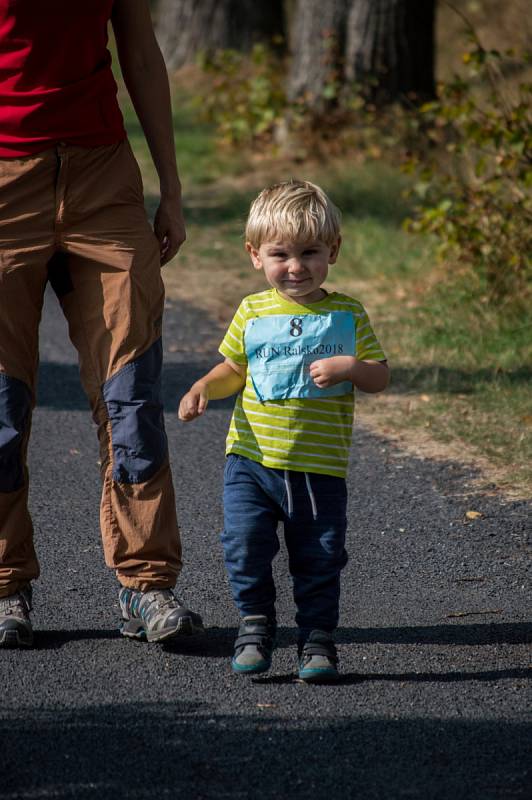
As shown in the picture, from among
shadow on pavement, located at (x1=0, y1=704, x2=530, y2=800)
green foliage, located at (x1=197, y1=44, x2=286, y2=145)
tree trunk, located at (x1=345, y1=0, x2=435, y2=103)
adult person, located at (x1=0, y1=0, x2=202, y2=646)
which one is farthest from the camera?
green foliage, located at (x1=197, y1=44, x2=286, y2=145)

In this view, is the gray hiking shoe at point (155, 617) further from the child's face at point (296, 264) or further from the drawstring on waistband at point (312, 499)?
Answer: the child's face at point (296, 264)

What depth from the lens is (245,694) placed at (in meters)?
3.51

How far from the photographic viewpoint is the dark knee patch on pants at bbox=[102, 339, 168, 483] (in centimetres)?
370

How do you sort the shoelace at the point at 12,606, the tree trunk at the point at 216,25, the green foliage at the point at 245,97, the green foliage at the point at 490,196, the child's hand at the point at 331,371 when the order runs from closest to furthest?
the child's hand at the point at 331,371, the shoelace at the point at 12,606, the green foliage at the point at 490,196, the green foliage at the point at 245,97, the tree trunk at the point at 216,25

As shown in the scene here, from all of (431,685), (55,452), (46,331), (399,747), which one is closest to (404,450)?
(55,452)

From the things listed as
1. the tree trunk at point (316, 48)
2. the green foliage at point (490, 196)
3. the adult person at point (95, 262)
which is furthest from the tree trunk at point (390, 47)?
the adult person at point (95, 262)

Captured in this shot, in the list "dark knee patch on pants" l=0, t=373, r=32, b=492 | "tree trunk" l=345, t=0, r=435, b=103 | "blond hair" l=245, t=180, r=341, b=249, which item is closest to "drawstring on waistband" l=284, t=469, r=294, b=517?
"blond hair" l=245, t=180, r=341, b=249

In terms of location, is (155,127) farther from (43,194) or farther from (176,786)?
(176,786)

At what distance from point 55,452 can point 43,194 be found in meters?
2.60

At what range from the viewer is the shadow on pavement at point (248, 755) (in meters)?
2.96

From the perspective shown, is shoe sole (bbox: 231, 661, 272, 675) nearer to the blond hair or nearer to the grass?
the blond hair

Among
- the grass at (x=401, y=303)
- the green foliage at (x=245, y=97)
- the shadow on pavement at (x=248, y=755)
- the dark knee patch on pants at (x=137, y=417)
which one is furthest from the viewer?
the green foliage at (x=245, y=97)

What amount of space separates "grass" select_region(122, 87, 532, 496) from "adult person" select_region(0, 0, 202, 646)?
59cm

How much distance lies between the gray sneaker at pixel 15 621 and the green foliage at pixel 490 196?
481cm
